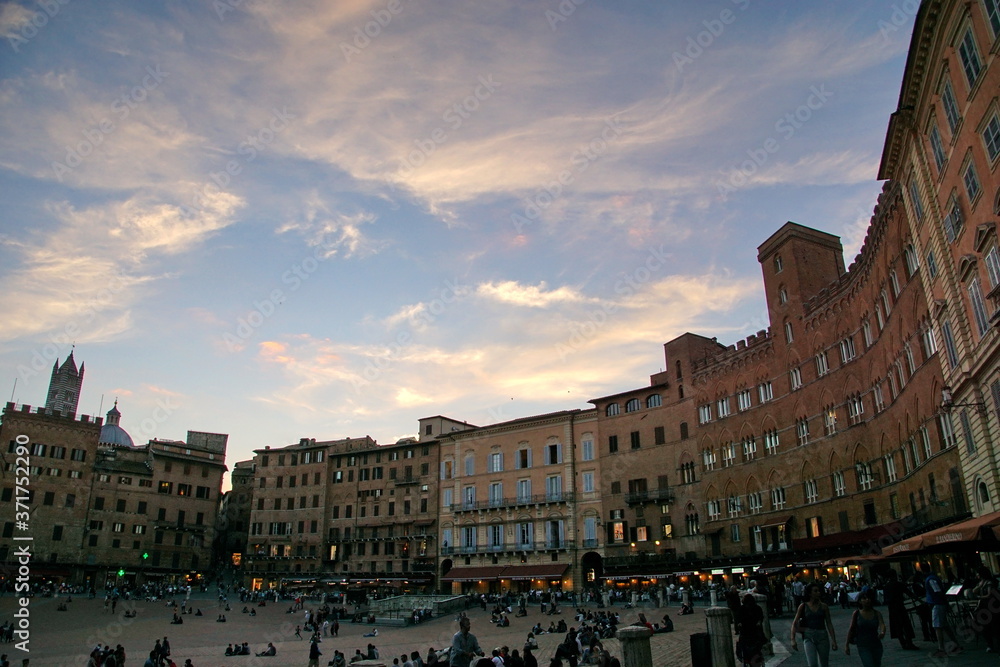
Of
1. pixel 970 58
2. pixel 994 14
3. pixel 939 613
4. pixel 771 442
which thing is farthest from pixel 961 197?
pixel 771 442

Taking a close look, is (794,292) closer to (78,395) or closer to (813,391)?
(813,391)

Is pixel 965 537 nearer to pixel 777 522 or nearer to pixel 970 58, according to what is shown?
pixel 970 58

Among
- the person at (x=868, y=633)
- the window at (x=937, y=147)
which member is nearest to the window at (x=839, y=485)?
the window at (x=937, y=147)

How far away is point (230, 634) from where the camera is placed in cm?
4200

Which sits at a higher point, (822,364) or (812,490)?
(822,364)

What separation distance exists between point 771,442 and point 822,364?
266 inches

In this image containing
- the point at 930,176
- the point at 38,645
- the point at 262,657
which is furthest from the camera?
the point at 38,645

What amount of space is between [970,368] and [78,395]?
147 meters

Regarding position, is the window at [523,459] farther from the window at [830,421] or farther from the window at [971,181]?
the window at [971,181]

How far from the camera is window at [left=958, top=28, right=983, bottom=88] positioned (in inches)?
752

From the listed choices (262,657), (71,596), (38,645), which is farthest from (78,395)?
(262,657)

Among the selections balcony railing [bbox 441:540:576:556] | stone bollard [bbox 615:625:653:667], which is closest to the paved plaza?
stone bollard [bbox 615:625:653:667]

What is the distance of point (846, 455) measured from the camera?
3809 cm

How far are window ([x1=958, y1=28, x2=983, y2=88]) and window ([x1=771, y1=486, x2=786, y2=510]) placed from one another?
1168 inches
